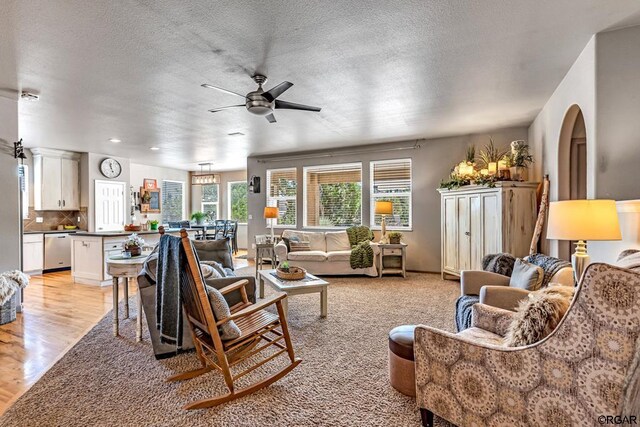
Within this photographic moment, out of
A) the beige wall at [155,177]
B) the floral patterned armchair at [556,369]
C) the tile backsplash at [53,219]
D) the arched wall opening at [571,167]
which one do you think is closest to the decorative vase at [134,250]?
the floral patterned armchair at [556,369]

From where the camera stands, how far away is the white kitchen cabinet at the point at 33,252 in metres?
6.37

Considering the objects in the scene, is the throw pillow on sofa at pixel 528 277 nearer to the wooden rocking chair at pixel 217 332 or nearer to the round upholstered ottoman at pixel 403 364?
the round upholstered ottoman at pixel 403 364

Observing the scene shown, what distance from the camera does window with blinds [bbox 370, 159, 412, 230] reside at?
6727 mm

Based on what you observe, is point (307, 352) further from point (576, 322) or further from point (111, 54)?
point (111, 54)

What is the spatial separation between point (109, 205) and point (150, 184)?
6.01ft

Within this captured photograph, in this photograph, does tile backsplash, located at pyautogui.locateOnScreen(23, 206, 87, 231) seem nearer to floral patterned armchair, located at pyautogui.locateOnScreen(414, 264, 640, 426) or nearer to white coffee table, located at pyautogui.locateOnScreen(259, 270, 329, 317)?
white coffee table, located at pyautogui.locateOnScreen(259, 270, 329, 317)

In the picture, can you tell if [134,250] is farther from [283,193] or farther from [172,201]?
[172,201]

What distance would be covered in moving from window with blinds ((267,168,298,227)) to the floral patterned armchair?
6334 mm

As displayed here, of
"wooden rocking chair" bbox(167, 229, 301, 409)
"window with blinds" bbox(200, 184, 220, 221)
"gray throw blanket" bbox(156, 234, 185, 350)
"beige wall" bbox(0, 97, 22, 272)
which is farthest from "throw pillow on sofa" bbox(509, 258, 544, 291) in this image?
"window with blinds" bbox(200, 184, 220, 221)

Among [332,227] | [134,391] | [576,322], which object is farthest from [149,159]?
[576,322]

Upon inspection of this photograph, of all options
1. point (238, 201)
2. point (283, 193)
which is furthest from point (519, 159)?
point (238, 201)

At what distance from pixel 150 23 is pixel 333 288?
13.0 feet

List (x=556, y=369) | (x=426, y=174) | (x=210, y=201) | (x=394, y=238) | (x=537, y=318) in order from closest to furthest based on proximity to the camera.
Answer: (x=556, y=369) < (x=537, y=318) < (x=394, y=238) < (x=426, y=174) < (x=210, y=201)

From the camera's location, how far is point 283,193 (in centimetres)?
802
